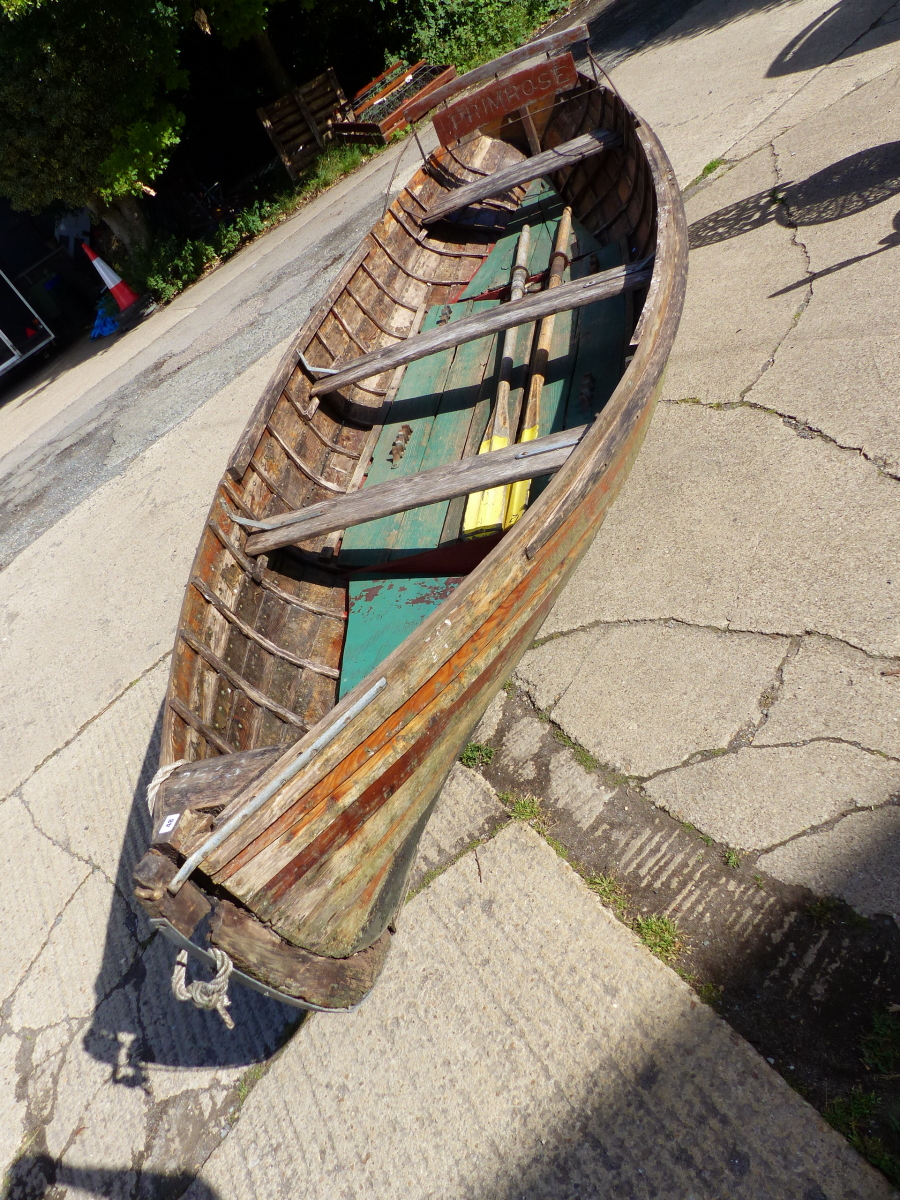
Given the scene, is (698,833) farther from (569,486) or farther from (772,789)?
(569,486)

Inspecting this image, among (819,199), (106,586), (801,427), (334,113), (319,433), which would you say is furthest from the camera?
(334,113)

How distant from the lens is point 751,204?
6.57 meters

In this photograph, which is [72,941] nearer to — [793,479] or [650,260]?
[793,479]

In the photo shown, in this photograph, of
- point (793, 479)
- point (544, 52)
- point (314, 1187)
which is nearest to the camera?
point (314, 1187)

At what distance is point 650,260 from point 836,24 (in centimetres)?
706

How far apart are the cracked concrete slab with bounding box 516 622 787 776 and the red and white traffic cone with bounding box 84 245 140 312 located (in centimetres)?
1322

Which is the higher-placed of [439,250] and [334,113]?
[334,113]

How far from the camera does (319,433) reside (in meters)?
5.22

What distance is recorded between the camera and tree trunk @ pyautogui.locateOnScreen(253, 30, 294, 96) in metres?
14.0

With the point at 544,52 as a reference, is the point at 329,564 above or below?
below

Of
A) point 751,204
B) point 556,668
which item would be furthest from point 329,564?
point 751,204

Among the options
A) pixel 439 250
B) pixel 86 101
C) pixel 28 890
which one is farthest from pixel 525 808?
pixel 86 101

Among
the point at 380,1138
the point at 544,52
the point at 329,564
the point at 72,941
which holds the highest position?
the point at 544,52

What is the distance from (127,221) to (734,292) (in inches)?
479
